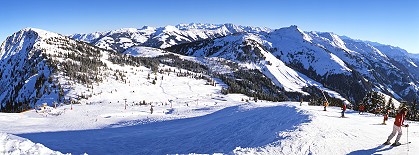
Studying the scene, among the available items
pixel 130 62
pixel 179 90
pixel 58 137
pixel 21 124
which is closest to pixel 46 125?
pixel 21 124

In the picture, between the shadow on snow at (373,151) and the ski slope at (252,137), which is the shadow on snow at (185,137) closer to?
the ski slope at (252,137)

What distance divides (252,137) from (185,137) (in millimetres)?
7943

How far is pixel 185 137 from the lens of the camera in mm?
30891

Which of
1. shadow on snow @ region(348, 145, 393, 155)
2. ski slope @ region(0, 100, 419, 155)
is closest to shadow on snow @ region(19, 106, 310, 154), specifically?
ski slope @ region(0, 100, 419, 155)

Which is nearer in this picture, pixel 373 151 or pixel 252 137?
pixel 373 151

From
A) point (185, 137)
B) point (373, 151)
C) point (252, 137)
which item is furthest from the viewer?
point (185, 137)

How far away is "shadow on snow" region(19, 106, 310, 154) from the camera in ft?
83.3

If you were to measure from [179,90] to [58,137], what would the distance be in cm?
10556

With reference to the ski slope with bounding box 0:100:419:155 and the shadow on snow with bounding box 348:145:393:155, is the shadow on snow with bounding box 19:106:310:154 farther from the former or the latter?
the shadow on snow with bounding box 348:145:393:155

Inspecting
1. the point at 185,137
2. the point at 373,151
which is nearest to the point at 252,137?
the point at 185,137

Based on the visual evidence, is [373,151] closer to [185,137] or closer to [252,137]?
[252,137]

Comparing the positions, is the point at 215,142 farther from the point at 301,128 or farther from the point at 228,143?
the point at 301,128

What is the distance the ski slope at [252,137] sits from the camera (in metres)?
20.2

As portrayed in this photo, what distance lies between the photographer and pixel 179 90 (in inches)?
5546
